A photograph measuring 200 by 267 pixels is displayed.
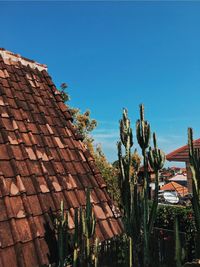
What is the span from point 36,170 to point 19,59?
353cm

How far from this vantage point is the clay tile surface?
3150 mm

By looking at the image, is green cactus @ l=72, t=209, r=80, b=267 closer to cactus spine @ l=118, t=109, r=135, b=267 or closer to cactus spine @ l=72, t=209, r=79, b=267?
cactus spine @ l=72, t=209, r=79, b=267

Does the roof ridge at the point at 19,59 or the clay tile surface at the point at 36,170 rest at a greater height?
the roof ridge at the point at 19,59

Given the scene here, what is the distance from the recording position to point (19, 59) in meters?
6.46

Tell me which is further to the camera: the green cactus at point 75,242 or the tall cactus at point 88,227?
the tall cactus at point 88,227

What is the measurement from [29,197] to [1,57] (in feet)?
12.3

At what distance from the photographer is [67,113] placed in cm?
590

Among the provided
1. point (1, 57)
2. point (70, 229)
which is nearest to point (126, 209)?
point (70, 229)

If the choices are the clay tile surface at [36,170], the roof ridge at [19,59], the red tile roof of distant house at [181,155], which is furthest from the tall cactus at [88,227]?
the red tile roof of distant house at [181,155]

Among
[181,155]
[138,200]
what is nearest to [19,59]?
[138,200]

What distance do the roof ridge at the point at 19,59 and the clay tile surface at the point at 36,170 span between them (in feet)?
0.08

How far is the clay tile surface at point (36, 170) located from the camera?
315 centimetres

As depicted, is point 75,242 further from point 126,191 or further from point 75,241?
point 126,191

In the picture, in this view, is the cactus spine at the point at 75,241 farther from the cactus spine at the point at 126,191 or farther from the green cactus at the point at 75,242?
the cactus spine at the point at 126,191
